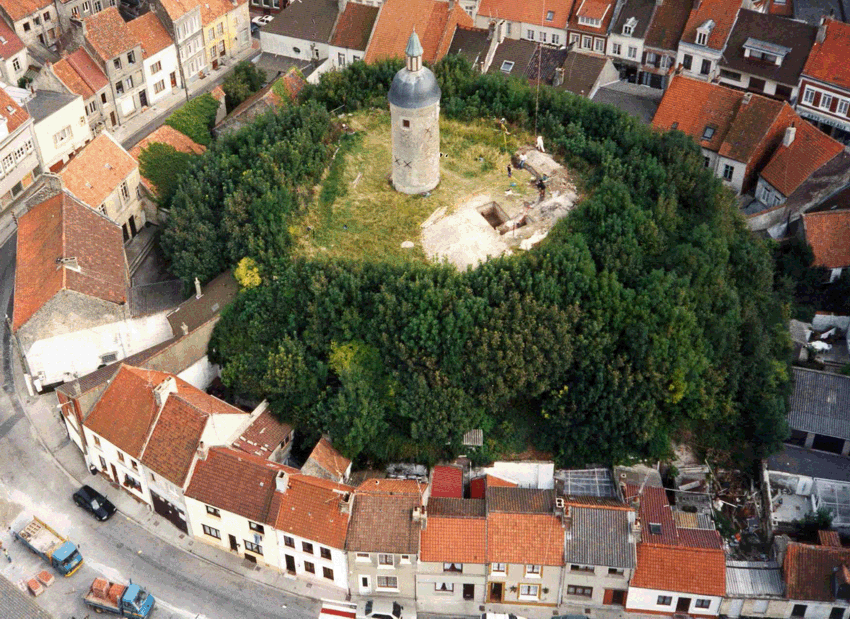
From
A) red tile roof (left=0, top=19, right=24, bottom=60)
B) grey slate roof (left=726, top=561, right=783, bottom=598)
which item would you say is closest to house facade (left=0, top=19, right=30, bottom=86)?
red tile roof (left=0, top=19, right=24, bottom=60)

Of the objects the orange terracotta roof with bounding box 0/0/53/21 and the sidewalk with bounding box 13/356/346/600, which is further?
the orange terracotta roof with bounding box 0/0/53/21

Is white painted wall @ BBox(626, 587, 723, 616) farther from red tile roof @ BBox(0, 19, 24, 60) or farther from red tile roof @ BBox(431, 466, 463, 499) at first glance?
red tile roof @ BBox(0, 19, 24, 60)

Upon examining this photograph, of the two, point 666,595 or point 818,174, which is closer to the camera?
point 666,595

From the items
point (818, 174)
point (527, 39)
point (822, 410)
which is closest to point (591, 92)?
point (527, 39)

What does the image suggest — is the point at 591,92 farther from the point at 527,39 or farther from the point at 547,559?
the point at 547,559

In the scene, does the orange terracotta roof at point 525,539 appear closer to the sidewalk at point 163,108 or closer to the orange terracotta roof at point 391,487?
the orange terracotta roof at point 391,487

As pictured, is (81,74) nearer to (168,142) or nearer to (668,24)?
(168,142)
